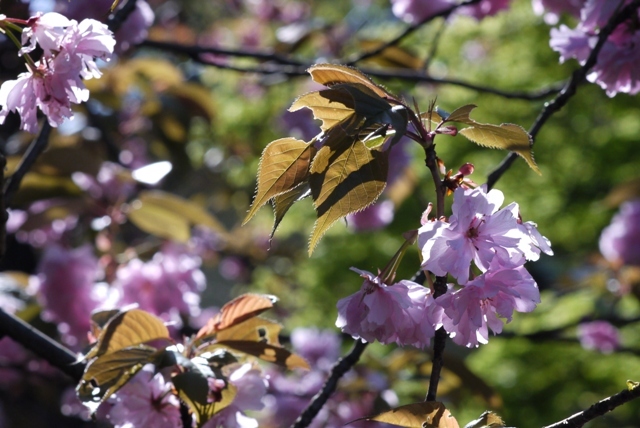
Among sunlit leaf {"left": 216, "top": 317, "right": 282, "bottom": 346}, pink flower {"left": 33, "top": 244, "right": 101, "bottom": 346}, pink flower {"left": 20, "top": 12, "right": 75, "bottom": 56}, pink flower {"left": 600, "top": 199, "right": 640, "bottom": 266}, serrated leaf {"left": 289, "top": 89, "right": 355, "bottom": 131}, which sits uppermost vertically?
pink flower {"left": 20, "top": 12, "right": 75, "bottom": 56}

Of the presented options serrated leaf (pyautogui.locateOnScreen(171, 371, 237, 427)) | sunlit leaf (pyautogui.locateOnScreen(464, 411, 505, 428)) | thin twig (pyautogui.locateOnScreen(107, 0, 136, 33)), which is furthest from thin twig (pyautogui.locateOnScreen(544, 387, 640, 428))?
thin twig (pyautogui.locateOnScreen(107, 0, 136, 33))

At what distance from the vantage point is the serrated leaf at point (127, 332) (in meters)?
0.85

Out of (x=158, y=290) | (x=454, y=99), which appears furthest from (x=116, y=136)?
(x=454, y=99)

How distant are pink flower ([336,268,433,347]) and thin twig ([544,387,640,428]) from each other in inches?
5.5

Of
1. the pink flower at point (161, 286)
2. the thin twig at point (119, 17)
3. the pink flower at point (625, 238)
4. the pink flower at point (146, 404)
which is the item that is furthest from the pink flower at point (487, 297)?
the pink flower at point (625, 238)

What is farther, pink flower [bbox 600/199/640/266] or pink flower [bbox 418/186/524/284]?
pink flower [bbox 600/199/640/266]

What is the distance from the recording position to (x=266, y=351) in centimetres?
90

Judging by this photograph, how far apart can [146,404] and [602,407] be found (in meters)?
0.51

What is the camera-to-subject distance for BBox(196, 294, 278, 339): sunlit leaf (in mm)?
883

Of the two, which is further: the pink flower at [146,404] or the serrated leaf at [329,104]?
the pink flower at [146,404]

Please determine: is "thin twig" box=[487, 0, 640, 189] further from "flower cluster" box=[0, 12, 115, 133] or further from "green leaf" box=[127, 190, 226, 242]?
"green leaf" box=[127, 190, 226, 242]

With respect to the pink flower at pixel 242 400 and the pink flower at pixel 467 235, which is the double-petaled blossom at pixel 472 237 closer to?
the pink flower at pixel 467 235

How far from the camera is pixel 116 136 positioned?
9.21 ft

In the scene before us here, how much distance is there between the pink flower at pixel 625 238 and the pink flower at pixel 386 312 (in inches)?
91.3
